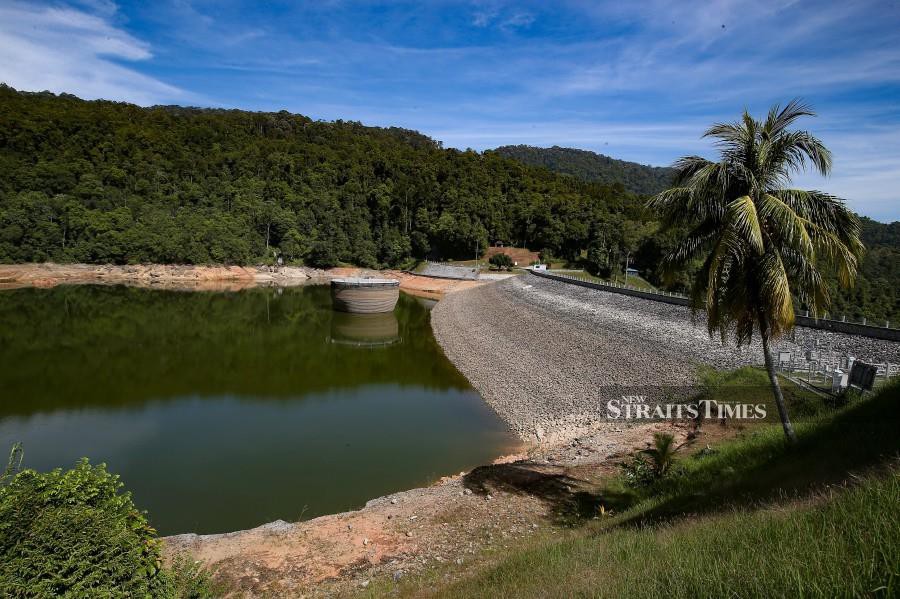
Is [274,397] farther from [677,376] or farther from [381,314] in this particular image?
[381,314]

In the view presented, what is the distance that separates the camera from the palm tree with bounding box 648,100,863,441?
7777mm

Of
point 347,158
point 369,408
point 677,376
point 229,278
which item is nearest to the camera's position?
point 677,376

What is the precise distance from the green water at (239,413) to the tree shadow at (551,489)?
250 centimetres

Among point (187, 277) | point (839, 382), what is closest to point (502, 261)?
point (187, 277)

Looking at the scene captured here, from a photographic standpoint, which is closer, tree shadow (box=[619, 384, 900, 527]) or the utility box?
tree shadow (box=[619, 384, 900, 527])

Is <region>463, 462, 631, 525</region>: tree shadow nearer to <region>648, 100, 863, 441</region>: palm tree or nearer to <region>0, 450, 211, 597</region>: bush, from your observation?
<region>648, 100, 863, 441</region>: palm tree

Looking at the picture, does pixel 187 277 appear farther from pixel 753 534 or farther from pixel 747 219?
pixel 753 534

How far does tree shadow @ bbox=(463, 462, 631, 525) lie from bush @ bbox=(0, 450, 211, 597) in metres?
7.45

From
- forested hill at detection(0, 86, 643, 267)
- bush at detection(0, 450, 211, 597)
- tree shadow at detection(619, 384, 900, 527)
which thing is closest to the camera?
bush at detection(0, 450, 211, 597)

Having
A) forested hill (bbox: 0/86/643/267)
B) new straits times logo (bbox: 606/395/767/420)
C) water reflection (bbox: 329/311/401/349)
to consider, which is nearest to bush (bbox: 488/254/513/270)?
forested hill (bbox: 0/86/643/267)

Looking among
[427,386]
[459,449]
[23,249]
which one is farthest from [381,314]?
[23,249]

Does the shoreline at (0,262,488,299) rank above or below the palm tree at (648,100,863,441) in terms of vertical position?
below

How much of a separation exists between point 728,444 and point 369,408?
1394 centimetres

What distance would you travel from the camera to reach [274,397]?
22.1 m
